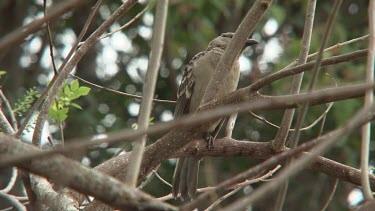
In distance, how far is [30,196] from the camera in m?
3.41

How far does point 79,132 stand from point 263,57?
2.75 metres

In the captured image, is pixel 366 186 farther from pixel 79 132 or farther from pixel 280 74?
pixel 79 132

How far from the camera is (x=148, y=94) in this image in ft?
7.36

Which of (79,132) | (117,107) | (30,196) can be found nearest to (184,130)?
(30,196)

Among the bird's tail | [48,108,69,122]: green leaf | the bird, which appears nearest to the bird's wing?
the bird

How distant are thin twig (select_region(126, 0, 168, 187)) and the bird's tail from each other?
9.62 feet

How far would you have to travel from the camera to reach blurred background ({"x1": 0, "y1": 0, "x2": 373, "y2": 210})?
328 inches

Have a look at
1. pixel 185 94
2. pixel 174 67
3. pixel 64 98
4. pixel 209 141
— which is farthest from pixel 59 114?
pixel 174 67

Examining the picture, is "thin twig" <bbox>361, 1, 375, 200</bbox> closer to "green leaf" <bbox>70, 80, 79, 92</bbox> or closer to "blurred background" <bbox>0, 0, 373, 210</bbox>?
"green leaf" <bbox>70, 80, 79, 92</bbox>

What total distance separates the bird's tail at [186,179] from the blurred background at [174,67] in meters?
2.69

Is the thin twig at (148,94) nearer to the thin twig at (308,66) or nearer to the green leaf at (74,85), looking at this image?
the thin twig at (308,66)

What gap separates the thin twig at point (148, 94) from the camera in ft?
7.02

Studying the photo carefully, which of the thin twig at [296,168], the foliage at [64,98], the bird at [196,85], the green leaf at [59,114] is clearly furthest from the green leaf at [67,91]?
the thin twig at [296,168]

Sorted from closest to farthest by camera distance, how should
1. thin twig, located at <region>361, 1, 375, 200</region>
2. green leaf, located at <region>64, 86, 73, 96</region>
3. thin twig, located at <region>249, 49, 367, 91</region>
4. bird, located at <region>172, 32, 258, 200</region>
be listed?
thin twig, located at <region>361, 1, 375, 200</region>
thin twig, located at <region>249, 49, 367, 91</region>
green leaf, located at <region>64, 86, 73, 96</region>
bird, located at <region>172, 32, 258, 200</region>
